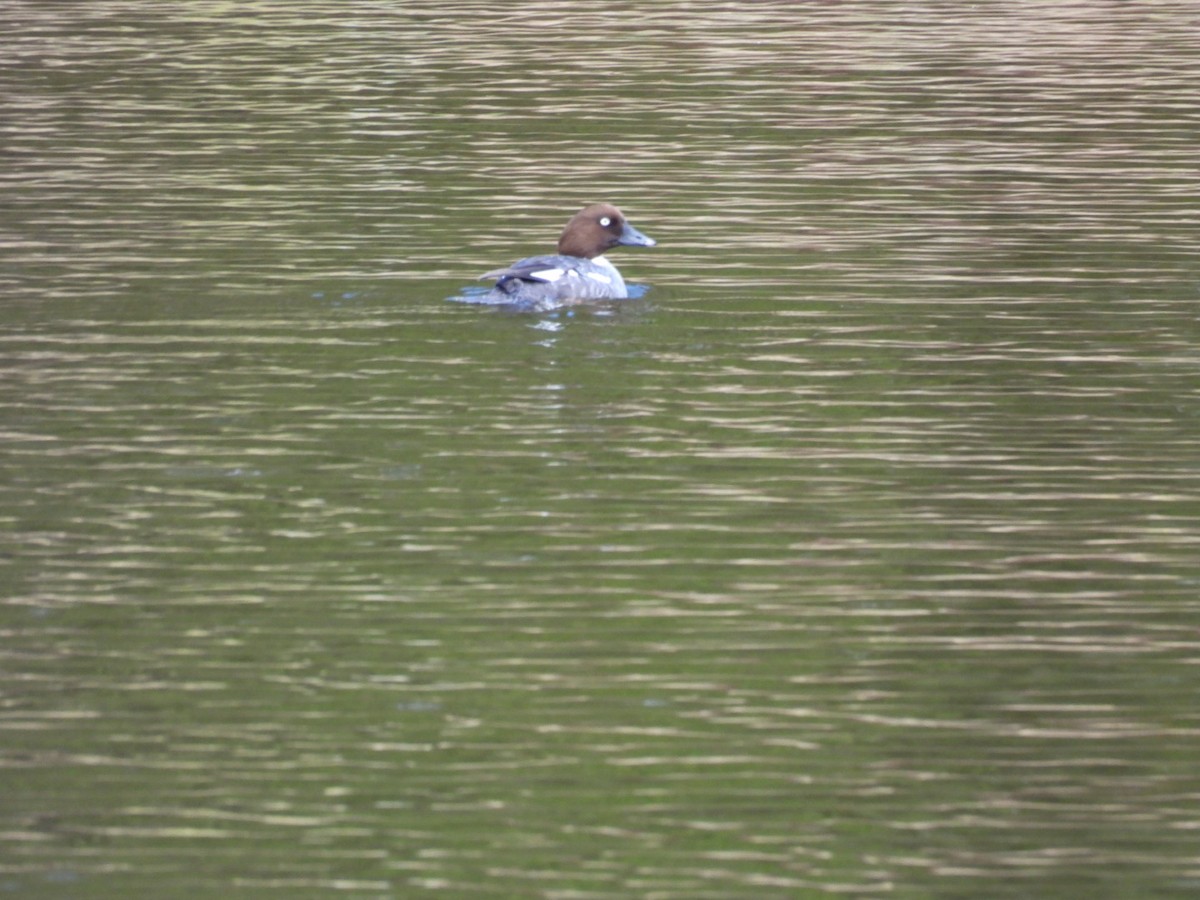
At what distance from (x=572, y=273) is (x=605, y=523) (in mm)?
5360

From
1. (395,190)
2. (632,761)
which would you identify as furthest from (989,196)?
(632,761)

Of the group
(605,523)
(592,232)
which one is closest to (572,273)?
(592,232)

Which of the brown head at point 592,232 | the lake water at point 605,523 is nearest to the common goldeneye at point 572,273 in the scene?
the brown head at point 592,232

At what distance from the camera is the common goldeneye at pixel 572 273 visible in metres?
16.6

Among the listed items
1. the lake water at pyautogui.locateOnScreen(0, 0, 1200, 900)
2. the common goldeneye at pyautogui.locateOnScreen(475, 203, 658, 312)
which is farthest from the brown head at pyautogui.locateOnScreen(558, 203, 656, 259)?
the lake water at pyautogui.locateOnScreen(0, 0, 1200, 900)

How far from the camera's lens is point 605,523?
38.5 ft

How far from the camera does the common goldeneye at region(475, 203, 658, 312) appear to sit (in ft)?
54.5

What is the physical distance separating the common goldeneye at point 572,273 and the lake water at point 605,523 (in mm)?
195

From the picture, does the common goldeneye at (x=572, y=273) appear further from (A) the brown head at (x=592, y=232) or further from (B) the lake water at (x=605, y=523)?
(B) the lake water at (x=605, y=523)

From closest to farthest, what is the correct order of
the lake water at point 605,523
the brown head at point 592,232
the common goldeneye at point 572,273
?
the lake water at point 605,523 → the common goldeneye at point 572,273 → the brown head at point 592,232

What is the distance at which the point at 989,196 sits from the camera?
2138 centimetres

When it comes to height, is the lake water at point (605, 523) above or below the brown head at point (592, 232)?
below

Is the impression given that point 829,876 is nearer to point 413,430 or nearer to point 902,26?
point 413,430

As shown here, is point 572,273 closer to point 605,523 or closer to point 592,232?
point 592,232
